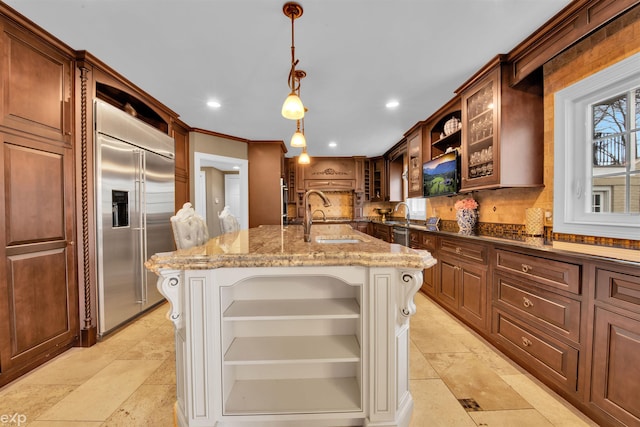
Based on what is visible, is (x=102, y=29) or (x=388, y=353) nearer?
(x=388, y=353)

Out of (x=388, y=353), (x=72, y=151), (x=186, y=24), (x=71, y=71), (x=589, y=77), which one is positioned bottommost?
(x=388, y=353)

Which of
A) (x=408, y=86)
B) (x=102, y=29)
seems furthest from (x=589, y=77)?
(x=102, y=29)

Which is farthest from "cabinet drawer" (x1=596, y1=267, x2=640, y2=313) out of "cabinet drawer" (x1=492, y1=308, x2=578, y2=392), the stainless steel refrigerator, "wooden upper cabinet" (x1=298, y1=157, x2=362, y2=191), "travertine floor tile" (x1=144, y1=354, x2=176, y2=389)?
"wooden upper cabinet" (x1=298, y1=157, x2=362, y2=191)

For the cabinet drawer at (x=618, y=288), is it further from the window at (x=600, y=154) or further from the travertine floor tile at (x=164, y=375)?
the travertine floor tile at (x=164, y=375)

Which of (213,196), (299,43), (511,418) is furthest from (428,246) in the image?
(213,196)

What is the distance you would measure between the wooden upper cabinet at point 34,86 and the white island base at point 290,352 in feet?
5.95

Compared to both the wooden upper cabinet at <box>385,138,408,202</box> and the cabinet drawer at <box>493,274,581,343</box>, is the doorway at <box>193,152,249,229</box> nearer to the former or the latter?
the wooden upper cabinet at <box>385,138,408,202</box>

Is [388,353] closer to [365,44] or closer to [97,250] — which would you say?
[365,44]

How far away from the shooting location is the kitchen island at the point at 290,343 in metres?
1.23

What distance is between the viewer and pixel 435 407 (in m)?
1.55

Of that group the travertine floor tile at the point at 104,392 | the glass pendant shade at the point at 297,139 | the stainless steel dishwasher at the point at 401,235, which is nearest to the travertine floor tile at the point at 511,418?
the travertine floor tile at the point at 104,392

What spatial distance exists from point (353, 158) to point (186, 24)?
485 cm

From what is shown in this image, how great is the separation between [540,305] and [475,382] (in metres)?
0.66

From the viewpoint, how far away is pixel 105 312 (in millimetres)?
2414
